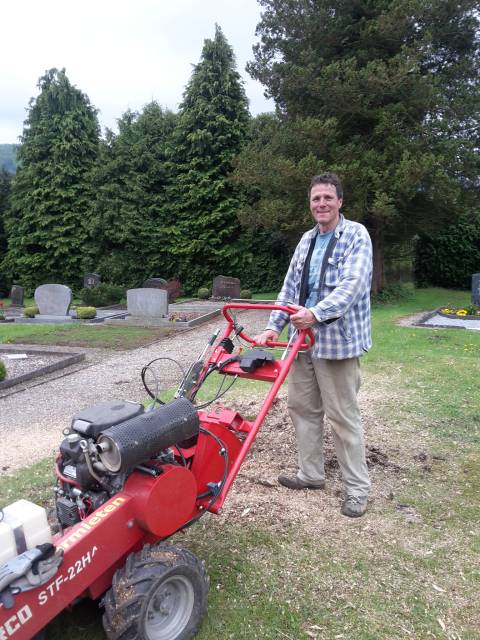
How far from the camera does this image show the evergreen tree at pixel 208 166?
21.9 meters

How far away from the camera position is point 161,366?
7.93 meters

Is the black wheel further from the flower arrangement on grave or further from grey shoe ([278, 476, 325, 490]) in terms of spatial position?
the flower arrangement on grave

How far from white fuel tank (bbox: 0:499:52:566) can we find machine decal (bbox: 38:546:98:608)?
15 centimetres

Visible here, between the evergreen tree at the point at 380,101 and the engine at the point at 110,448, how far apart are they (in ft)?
39.1

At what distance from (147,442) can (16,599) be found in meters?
0.66

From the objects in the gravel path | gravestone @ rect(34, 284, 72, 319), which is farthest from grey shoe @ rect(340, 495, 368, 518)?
gravestone @ rect(34, 284, 72, 319)

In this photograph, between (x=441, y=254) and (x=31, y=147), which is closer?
(x=441, y=254)

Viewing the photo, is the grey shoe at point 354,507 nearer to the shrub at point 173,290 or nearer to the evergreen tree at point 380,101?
the evergreen tree at point 380,101

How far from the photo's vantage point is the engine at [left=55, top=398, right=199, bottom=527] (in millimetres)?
2010

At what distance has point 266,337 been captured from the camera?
10.4 ft

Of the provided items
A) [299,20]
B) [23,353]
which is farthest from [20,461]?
[299,20]

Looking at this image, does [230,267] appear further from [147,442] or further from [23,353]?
[147,442]

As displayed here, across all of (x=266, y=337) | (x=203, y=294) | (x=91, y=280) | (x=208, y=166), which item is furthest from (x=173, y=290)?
(x=266, y=337)

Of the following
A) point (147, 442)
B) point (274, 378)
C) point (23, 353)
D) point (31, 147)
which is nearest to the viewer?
point (147, 442)
